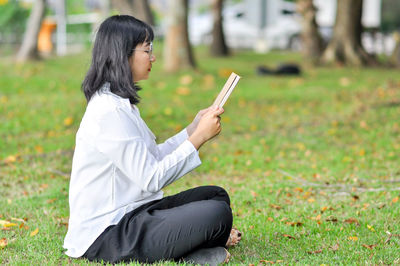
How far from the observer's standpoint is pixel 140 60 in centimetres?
353

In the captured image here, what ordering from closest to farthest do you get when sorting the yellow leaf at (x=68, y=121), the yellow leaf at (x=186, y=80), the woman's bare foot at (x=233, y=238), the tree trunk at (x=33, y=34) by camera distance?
the woman's bare foot at (x=233, y=238)
the yellow leaf at (x=68, y=121)
the yellow leaf at (x=186, y=80)
the tree trunk at (x=33, y=34)

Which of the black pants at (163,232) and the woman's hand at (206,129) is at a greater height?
the woman's hand at (206,129)

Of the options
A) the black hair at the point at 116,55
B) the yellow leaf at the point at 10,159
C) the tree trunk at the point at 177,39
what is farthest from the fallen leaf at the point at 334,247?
the tree trunk at the point at 177,39

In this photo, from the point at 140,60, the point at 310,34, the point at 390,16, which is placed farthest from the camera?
the point at 390,16

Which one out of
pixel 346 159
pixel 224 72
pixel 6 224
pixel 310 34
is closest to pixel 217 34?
pixel 310 34

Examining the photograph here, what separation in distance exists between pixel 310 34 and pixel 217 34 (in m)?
3.91

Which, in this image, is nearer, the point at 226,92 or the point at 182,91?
the point at 226,92

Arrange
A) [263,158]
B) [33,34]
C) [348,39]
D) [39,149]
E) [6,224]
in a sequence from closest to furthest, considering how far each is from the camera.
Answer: [6,224] → [263,158] → [39,149] → [33,34] → [348,39]

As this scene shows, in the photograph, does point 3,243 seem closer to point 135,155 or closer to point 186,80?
point 135,155

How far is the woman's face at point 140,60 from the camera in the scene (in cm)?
352

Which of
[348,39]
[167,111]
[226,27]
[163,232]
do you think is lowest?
[226,27]

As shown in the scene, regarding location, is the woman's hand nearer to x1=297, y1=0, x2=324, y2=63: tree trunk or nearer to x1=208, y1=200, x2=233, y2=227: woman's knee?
x1=208, y1=200, x2=233, y2=227: woman's knee

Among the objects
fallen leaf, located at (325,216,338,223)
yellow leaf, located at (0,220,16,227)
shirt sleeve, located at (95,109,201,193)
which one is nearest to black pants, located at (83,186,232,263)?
shirt sleeve, located at (95,109,201,193)

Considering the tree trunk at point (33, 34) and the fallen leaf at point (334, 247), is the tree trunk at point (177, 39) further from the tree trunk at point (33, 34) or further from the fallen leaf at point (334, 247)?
the fallen leaf at point (334, 247)
